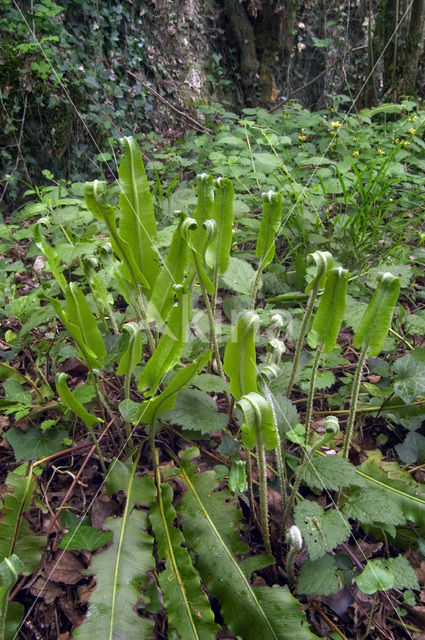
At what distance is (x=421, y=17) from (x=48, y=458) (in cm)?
512

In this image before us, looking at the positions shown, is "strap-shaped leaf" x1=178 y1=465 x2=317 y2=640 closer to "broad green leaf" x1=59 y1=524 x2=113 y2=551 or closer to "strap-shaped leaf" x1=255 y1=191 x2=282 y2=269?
"broad green leaf" x1=59 y1=524 x2=113 y2=551

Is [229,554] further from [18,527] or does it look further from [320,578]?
[18,527]

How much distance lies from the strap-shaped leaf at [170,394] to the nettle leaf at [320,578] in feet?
1.92

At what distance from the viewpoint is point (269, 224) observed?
62.4 inches

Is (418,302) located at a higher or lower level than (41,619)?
higher

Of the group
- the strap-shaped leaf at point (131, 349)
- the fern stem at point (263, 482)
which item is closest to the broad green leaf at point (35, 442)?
the strap-shaped leaf at point (131, 349)

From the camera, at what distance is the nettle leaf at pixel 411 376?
143cm

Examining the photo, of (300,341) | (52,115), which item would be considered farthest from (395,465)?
(52,115)

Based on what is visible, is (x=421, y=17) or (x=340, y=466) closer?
(x=340, y=466)

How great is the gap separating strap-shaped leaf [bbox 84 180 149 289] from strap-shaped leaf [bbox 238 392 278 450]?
Answer: 71cm

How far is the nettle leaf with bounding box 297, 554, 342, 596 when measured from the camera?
1.11m

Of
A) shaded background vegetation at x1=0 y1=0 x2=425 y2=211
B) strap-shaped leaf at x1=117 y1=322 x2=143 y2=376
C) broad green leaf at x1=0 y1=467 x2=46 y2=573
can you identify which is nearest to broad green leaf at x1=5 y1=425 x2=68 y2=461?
broad green leaf at x1=0 y1=467 x2=46 y2=573

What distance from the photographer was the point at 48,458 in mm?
1480

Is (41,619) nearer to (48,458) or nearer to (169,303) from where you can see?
(48,458)
